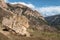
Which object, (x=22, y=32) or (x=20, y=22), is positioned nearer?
(x=22, y=32)

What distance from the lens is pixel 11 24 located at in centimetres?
8400

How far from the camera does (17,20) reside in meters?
88.6

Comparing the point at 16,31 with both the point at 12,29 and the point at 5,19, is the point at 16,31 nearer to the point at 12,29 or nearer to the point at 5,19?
the point at 12,29

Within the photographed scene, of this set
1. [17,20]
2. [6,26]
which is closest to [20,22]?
[17,20]

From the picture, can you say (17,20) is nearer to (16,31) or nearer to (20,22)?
(20,22)

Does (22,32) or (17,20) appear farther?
(17,20)

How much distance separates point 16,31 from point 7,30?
3498mm

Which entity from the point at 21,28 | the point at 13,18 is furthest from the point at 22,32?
the point at 13,18

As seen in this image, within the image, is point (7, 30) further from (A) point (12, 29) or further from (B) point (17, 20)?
(B) point (17, 20)

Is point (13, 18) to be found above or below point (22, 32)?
above

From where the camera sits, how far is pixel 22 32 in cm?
8288

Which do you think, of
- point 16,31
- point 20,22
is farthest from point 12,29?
point 20,22

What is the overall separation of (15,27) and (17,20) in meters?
5.78

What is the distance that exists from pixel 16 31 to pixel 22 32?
288cm
